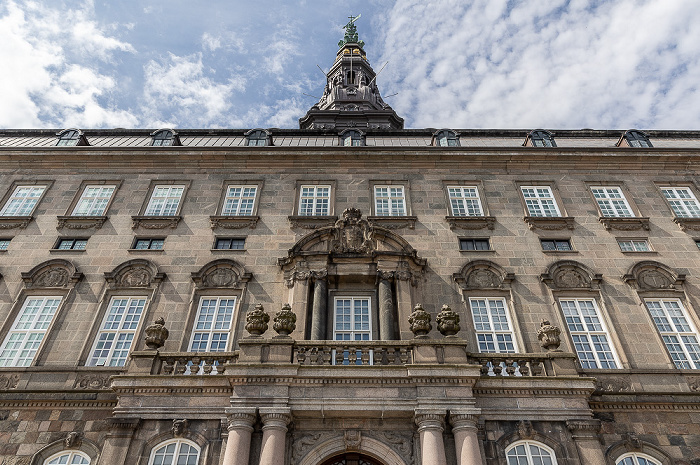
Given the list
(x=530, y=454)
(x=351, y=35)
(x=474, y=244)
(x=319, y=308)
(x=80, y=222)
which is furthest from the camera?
(x=351, y=35)

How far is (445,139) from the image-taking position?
25625mm

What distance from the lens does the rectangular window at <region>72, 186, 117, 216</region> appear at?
865 inches

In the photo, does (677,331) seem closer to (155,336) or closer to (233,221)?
(233,221)

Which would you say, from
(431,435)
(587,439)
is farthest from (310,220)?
(587,439)

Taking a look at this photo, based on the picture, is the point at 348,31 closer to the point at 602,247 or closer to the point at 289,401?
the point at 602,247

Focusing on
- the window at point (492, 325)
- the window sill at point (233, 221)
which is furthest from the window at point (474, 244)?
the window sill at point (233, 221)

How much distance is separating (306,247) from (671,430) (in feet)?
46.0

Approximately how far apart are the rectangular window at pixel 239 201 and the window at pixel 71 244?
5.99 m

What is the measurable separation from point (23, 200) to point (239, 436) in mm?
17079

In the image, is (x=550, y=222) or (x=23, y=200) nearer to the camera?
(x=550, y=222)

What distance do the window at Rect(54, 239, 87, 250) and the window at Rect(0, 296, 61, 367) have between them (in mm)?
2477

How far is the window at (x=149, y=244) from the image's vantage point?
20.5 metres

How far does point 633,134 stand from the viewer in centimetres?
2570

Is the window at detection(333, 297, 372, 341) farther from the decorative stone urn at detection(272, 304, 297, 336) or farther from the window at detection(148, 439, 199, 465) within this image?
the window at detection(148, 439, 199, 465)
